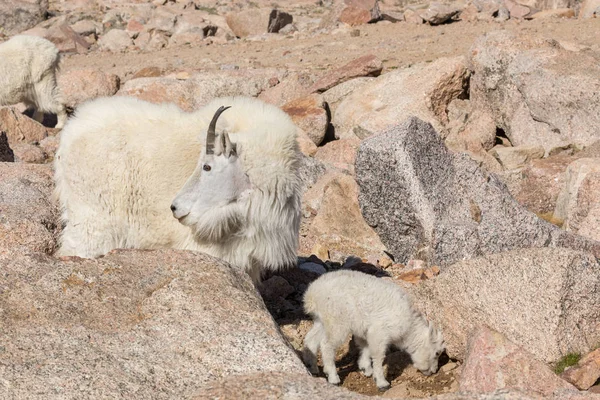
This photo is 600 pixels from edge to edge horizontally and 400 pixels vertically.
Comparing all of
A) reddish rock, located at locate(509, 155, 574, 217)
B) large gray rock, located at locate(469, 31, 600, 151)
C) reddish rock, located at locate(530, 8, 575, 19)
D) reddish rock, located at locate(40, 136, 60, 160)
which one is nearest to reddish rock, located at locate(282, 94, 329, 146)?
large gray rock, located at locate(469, 31, 600, 151)

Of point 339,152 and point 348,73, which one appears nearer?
point 339,152

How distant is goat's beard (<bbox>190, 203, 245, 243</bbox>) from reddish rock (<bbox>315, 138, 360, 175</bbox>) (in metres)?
5.62

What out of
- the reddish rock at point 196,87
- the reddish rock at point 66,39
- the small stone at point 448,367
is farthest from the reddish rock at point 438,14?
the small stone at point 448,367

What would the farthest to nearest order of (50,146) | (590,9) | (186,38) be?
(186,38), (590,9), (50,146)

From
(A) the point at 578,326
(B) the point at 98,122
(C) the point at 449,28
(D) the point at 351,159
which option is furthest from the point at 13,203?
(C) the point at 449,28

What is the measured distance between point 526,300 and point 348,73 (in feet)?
30.8

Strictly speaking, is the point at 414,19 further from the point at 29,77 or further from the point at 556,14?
the point at 29,77

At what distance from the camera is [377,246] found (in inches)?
361

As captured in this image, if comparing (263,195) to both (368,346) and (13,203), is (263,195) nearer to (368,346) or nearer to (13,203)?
(368,346)

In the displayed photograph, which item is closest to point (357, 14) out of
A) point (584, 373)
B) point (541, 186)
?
point (541, 186)

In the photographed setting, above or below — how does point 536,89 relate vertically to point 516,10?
above

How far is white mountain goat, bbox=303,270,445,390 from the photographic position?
20.3 ft

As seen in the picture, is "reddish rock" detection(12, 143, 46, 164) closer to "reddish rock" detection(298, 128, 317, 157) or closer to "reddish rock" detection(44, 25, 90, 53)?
"reddish rock" detection(298, 128, 317, 157)

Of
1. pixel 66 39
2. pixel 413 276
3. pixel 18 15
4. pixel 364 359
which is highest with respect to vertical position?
pixel 364 359
